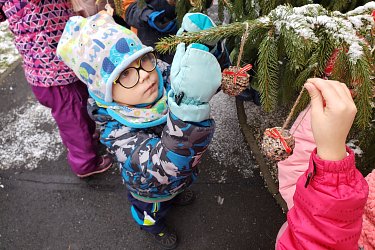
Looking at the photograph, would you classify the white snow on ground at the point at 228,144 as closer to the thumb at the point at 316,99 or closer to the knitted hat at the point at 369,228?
the knitted hat at the point at 369,228

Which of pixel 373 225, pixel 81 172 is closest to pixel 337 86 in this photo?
pixel 373 225

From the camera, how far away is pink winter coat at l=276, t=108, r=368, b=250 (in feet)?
3.61

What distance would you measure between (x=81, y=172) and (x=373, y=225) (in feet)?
7.87

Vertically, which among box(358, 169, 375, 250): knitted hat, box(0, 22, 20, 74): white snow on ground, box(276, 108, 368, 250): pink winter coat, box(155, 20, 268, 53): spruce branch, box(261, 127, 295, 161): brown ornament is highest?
box(155, 20, 268, 53): spruce branch

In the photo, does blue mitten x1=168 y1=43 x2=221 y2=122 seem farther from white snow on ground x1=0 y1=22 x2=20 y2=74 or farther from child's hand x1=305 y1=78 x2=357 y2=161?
white snow on ground x1=0 y1=22 x2=20 y2=74

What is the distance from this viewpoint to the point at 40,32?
2406mm

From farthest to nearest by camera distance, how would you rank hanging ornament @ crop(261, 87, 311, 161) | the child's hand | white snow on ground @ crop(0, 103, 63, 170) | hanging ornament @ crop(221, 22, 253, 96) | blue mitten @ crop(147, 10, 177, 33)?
white snow on ground @ crop(0, 103, 63, 170) < blue mitten @ crop(147, 10, 177, 33) < hanging ornament @ crop(221, 22, 253, 96) < hanging ornament @ crop(261, 87, 311, 161) < the child's hand

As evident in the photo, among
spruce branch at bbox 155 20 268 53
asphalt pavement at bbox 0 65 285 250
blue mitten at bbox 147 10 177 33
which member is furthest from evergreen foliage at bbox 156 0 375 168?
asphalt pavement at bbox 0 65 285 250

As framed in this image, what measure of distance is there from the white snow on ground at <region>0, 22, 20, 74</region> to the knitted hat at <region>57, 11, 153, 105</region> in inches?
130

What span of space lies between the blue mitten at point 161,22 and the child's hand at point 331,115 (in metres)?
1.81

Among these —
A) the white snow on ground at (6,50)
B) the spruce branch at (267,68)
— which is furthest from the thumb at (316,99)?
the white snow on ground at (6,50)

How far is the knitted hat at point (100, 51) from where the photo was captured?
181cm

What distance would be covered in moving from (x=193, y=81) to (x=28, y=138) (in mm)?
2891

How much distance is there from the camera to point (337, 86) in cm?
102
